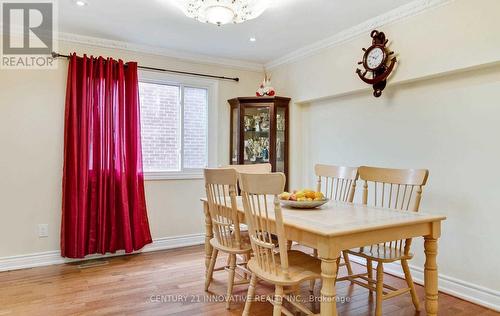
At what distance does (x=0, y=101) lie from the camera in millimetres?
3105

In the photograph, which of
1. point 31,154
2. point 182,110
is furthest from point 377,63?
point 31,154

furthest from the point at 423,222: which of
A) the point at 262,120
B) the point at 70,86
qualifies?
the point at 70,86

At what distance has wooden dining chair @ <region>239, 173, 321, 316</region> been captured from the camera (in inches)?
70.0

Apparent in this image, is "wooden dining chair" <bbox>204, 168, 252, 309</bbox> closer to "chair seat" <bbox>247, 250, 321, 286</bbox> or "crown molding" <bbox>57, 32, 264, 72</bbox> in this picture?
"chair seat" <bbox>247, 250, 321, 286</bbox>

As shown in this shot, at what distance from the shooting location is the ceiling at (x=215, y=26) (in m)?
2.76

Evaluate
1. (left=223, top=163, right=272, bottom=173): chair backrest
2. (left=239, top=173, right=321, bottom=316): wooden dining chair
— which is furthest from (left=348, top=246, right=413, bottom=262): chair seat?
(left=223, top=163, right=272, bottom=173): chair backrest

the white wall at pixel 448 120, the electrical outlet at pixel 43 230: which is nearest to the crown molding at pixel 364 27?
the white wall at pixel 448 120

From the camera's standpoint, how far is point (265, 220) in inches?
78.8

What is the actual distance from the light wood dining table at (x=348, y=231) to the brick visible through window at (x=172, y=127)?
2.18 m

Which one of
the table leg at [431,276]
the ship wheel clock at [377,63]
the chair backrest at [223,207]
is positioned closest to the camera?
the table leg at [431,276]

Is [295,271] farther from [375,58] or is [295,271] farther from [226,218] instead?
[375,58]

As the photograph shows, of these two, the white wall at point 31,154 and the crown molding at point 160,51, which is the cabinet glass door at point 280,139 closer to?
the crown molding at point 160,51

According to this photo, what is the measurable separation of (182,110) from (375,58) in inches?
90.7

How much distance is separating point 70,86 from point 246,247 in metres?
2.44
